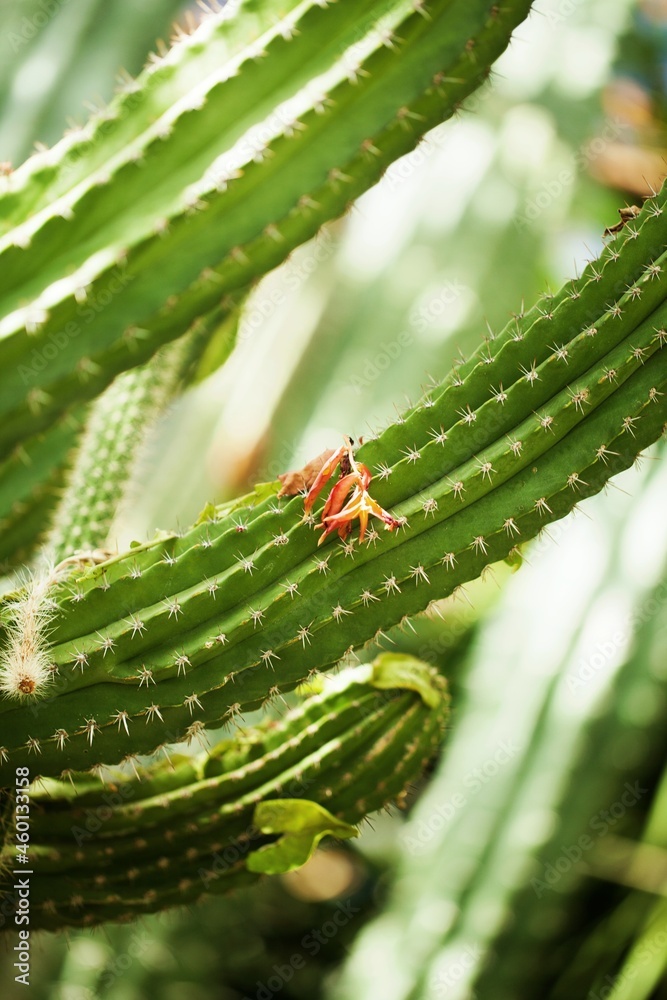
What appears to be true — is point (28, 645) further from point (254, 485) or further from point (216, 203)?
point (216, 203)

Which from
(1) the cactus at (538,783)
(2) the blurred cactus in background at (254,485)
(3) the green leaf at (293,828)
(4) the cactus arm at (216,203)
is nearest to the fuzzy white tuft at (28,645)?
(2) the blurred cactus in background at (254,485)

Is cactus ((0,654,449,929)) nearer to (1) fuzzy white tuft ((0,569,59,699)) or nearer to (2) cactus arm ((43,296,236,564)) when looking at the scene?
(1) fuzzy white tuft ((0,569,59,699))

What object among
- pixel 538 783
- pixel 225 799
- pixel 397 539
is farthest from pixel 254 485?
pixel 538 783

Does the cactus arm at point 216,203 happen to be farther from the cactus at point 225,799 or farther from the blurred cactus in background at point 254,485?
the cactus at point 225,799

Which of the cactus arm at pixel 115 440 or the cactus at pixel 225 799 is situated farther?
the cactus arm at pixel 115 440

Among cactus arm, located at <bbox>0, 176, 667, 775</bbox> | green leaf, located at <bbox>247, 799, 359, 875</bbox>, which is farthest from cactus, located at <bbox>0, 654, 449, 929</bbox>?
cactus arm, located at <bbox>0, 176, 667, 775</bbox>

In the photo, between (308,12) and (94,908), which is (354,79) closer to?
(308,12)
